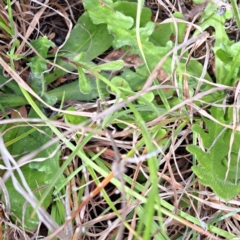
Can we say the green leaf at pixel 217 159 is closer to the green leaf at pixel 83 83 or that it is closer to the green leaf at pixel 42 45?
the green leaf at pixel 83 83

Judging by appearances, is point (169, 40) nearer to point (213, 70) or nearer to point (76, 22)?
point (213, 70)

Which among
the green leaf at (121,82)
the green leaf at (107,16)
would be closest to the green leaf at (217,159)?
the green leaf at (121,82)

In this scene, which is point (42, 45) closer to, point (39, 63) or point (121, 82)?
point (39, 63)

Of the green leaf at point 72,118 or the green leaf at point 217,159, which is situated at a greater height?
the green leaf at point 72,118

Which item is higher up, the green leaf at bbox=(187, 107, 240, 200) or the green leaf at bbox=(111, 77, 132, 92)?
the green leaf at bbox=(111, 77, 132, 92)

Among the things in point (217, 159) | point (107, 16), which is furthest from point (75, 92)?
point (217, 159)

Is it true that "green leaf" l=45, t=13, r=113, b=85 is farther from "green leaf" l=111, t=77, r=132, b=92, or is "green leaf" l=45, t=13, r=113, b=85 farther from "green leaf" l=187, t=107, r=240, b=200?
"green leaf" l=187, t=107, r=240, b=200

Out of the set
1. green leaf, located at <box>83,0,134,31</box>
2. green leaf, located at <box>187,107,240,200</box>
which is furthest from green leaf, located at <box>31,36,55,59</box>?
green leaf, located at <box>187,107,240,200</box>

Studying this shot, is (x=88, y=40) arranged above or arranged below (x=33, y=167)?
above
